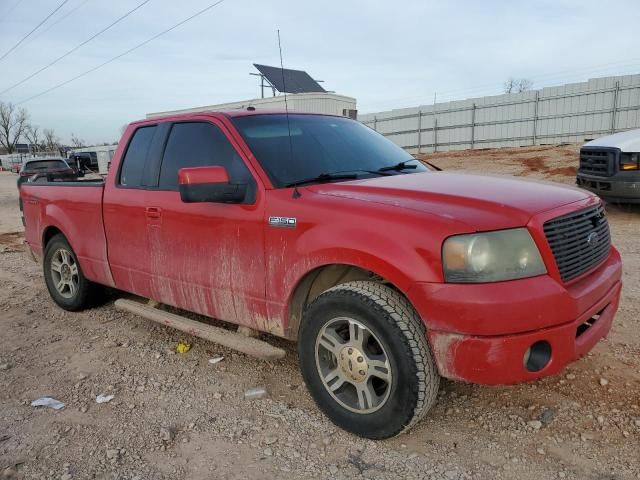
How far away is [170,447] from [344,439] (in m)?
0.93

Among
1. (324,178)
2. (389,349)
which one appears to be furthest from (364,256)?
(324,178)

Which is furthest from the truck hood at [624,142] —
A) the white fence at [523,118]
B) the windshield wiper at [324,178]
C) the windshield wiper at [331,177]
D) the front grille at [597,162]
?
the white fence at [523,118]

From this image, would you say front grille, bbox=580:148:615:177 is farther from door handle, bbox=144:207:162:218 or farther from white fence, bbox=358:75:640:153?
white fence, bbox=358:75:640:153

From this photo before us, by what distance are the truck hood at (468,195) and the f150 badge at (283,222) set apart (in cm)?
22

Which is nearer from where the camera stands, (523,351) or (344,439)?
(523,351)

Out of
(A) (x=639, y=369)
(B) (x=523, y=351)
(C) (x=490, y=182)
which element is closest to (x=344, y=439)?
(B) (x=523, y=351)

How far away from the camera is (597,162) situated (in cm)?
851

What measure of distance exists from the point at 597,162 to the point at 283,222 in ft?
24.0

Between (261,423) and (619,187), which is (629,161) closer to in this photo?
(619,187)

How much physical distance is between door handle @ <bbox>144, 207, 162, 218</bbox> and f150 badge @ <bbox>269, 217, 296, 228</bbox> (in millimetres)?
1143

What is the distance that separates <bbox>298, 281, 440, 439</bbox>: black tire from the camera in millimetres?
2529

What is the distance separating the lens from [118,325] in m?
4.77

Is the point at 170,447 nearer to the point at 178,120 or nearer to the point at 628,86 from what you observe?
the point at 178,120

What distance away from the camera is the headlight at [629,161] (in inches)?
313
